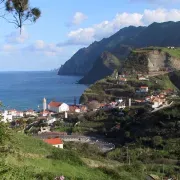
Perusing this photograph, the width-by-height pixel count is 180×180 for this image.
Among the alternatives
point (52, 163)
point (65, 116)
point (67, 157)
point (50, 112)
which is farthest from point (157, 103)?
point (52, 163)

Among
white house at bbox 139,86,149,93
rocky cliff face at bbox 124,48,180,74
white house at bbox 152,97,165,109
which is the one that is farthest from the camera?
rocky cliff face at bbox 124,48,180,74

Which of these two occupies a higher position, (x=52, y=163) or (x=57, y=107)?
(x=52, y=163)

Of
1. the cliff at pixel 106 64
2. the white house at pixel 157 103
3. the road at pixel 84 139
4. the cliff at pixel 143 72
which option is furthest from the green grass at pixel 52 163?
the cliff at pixel 106 64

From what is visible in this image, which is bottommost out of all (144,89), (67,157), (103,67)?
(144,89)

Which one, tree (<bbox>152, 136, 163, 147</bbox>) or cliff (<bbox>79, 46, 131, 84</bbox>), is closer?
tree (<bbox>152, 136, 163, 147</bbox>)

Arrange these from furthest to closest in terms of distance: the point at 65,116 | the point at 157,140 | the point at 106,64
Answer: the point at 106,64, the point at 65,116, the point at 157,140

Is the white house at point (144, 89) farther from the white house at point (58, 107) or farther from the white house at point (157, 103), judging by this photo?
the white house at point (157, 103)

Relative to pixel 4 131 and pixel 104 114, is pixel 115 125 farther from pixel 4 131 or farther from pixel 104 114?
pixel 4 131

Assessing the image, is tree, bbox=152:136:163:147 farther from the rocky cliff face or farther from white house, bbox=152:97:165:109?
the rocky cliff face

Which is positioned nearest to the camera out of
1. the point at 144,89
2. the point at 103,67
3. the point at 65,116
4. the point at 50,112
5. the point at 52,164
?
the point at 52,164

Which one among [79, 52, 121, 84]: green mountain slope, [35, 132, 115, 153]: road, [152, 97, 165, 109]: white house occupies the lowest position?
[35, 132, 115, 153]: road

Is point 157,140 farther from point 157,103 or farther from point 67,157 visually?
point 67,157

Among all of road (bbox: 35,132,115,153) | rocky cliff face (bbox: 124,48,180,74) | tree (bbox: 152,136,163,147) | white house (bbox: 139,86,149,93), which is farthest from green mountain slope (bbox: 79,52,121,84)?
tree (bbox: 152,136,163,147)

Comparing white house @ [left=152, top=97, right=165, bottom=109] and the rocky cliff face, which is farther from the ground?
the rocky cliff face
